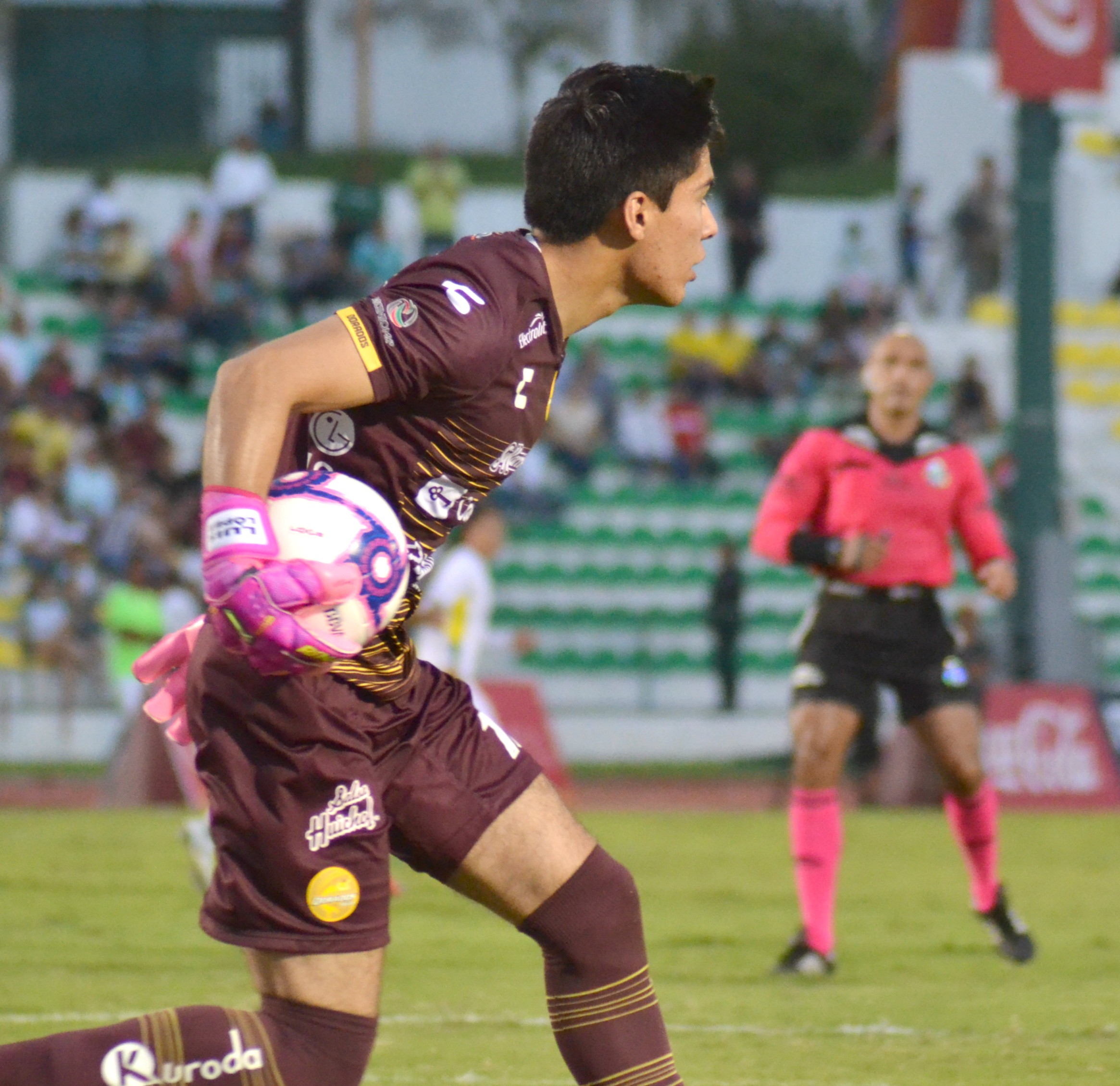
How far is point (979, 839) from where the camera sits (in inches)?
313

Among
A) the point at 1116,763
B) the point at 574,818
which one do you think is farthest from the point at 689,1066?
the point at 1116,763

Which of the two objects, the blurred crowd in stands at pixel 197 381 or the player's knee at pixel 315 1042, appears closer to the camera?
the player's knee at pixel 315 1042

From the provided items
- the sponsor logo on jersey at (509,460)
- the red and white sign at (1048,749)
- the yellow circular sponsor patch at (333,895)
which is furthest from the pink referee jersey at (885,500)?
the red and white sign at (1048,749)

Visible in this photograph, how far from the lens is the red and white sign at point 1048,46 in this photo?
1623cm

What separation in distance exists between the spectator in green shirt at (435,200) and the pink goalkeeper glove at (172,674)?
20.9 meters

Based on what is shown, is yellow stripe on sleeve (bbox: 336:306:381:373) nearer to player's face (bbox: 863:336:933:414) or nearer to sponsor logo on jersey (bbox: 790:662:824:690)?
sponsor logo on jersey (bbox: 790:662:824:690)

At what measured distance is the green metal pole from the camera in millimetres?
16688

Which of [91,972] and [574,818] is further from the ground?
[574,818]

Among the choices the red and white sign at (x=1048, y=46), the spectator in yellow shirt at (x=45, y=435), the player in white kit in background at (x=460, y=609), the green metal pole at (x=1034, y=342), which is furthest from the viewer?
the spectator in yellow shirt at (x=45, y=435)

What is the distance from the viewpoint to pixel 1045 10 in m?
16.3

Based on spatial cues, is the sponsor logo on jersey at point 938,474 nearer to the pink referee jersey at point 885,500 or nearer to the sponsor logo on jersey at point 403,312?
the pink referee jersey at point 885,500

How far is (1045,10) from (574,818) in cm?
1335

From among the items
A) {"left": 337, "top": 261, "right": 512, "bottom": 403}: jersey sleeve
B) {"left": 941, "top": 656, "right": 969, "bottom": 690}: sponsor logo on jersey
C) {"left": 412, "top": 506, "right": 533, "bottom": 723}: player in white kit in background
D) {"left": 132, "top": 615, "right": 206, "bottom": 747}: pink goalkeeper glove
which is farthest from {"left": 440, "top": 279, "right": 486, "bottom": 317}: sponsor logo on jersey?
{"left": 412, "top": 506, "right": 533, "bottom": 723}: player in white kit in background

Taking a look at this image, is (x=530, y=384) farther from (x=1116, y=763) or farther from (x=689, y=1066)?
(x=1116, y=763)
